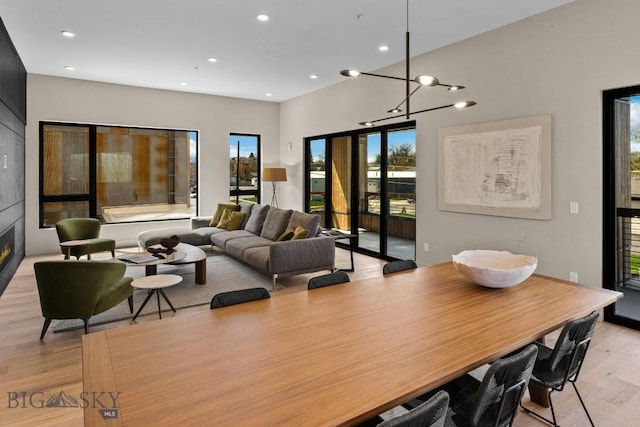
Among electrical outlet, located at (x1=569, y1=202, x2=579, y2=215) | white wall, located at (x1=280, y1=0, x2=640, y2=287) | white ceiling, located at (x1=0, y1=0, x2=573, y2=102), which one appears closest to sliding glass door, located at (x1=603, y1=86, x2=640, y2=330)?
white wall, located at (x1=280, y1=0, x2=640, y2=287)

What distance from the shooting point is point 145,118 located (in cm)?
762

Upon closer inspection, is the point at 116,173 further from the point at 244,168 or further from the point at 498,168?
the point at 498,168

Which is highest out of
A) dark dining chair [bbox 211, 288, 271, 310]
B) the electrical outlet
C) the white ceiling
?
the white ceiling

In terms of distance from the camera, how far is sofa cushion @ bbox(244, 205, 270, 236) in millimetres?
6539

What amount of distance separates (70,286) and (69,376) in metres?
0.75

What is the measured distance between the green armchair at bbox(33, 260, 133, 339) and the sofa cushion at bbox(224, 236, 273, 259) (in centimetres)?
227

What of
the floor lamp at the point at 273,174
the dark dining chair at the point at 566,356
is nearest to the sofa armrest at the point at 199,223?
the floor lamp at the point at 273,174

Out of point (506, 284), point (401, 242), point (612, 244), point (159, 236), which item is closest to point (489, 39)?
point (612, 244)

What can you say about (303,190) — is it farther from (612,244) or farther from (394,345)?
(394,345)

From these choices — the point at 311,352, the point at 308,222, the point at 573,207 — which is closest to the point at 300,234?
the point at 308,222

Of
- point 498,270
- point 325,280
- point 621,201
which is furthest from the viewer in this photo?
point 621,201

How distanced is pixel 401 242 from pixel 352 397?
5227 millimetres

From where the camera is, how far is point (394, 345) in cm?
157

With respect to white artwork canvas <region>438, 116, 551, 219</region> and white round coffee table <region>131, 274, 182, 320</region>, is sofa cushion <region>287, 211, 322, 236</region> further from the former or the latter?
white round coffee table <region>131, 274, 182, 320</region>
